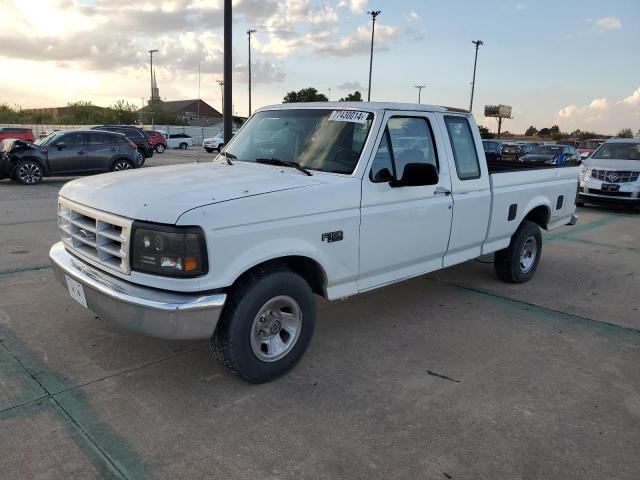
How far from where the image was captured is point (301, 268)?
3842 mm

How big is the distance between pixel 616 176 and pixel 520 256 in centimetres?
839

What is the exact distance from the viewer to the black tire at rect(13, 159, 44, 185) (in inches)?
562

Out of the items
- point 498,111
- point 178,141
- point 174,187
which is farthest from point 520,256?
point 498,111

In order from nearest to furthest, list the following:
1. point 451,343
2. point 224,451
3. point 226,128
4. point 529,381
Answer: point 224,451
point 529,381
point 451,343
point 226,128

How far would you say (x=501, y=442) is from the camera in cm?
300

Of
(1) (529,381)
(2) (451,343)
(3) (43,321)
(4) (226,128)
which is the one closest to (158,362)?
(3) (43,321)

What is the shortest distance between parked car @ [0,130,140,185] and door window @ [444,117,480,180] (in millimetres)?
13167

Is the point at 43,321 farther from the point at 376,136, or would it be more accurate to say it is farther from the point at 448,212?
the point at 448,212

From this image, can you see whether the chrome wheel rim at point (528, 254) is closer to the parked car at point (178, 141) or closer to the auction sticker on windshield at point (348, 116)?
the auction sticker on windshield at point (348, 116)

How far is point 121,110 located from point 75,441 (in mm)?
88507

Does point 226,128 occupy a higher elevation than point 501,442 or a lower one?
higher

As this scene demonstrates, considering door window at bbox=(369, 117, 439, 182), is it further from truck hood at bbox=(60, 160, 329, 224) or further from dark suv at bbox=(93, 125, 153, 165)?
dark suv at bbox=(93, 125, 153, 165)

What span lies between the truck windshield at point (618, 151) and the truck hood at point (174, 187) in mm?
12509

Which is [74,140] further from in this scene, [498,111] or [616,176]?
[498,111]
